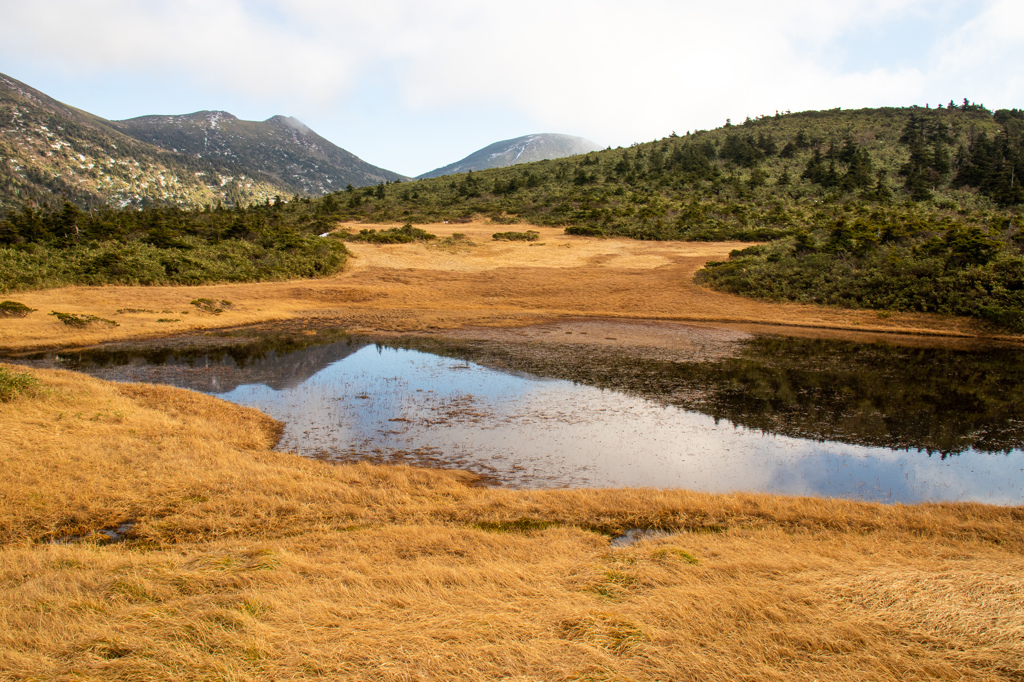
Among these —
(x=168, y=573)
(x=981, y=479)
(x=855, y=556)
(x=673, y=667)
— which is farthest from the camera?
(x=981, y=479)

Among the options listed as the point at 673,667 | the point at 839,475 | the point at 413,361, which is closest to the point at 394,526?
the point at 673,667

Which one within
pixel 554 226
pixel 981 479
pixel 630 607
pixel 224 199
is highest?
pixel 224 199

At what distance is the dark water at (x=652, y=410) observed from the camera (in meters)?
8.76

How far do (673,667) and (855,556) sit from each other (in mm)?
3186

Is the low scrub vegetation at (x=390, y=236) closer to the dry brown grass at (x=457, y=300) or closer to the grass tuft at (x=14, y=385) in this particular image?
the dry brown grass at (x=457, y=300)

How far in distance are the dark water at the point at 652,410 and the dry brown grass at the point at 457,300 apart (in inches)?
142

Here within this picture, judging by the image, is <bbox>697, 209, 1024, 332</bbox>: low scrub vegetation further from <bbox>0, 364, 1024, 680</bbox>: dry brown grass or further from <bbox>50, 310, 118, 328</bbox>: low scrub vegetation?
<bbox>50, 310, 118, 328</bbox>: low scrub vegetation

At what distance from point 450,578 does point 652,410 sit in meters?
7.90

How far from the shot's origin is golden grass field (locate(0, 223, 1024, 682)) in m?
3.49

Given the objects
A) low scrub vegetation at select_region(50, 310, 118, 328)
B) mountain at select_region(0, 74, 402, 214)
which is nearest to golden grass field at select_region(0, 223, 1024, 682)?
low scrub vegetation at select_region(50, 310, 118, 328)

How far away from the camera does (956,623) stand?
381 centimetres

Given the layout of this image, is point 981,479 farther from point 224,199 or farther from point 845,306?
point 224,199

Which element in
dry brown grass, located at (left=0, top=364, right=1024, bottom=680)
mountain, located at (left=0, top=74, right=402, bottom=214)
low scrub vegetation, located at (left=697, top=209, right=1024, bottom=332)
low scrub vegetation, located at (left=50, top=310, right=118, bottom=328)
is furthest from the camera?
mountain, located at (left=0, top=74, right=402, bottom=214)

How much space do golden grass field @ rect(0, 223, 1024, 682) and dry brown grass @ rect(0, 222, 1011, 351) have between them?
10.5m
